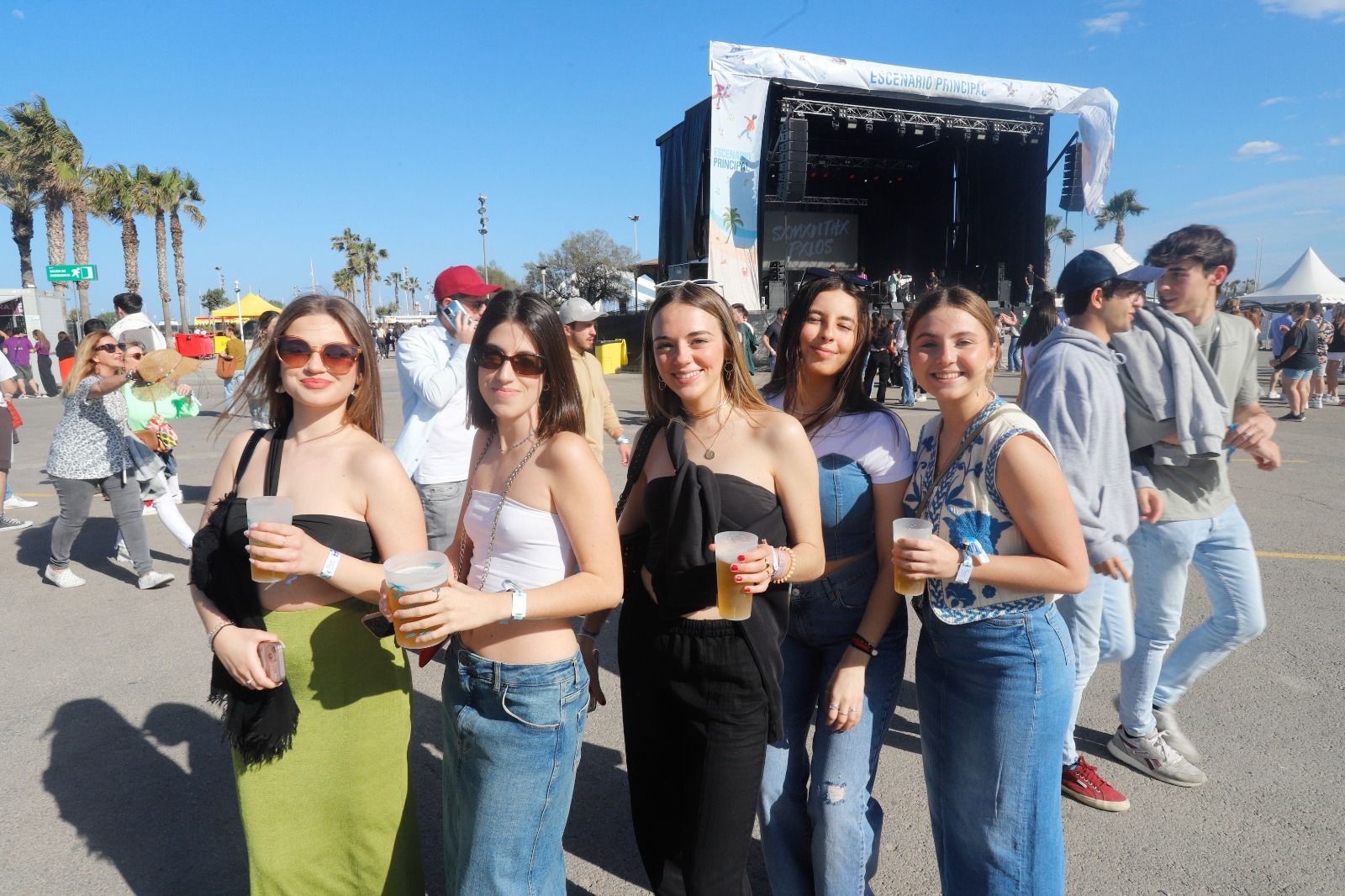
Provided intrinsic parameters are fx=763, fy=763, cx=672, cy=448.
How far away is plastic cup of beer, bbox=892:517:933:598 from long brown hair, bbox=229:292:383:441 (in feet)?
4.46

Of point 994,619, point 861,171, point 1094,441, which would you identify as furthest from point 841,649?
point 861,171

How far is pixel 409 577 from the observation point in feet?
4.91

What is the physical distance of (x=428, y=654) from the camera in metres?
2.06

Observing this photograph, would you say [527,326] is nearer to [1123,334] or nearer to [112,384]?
[1123,334]

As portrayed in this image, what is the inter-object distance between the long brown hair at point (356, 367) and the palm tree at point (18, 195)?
34.7 m

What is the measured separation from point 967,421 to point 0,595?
20.6 feet

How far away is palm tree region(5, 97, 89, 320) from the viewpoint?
93.6 ft

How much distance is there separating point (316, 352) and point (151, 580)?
14.4 feet

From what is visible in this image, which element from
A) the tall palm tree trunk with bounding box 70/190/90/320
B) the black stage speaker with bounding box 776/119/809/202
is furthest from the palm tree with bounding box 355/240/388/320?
the black stage speaker with bounding box 776/119/809/202

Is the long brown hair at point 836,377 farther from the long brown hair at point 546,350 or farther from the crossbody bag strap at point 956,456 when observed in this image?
the long brown hair at point 546,350

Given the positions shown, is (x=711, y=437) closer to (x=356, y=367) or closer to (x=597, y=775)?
(x=356, y=367)

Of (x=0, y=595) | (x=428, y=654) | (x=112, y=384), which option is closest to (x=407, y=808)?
(x=428, y=654)

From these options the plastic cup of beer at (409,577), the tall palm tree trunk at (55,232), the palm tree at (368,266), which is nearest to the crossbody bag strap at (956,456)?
the plastic cup of beer at (409,577)

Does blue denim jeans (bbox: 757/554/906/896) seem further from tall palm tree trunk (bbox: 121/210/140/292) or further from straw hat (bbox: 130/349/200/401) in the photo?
tall palm tree trunk (bbox: 121/210/140/292)
